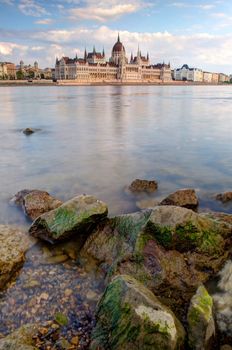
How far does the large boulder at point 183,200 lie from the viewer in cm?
895

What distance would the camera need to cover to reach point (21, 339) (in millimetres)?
4426

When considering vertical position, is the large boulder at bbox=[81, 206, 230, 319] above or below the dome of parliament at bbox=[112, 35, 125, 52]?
below

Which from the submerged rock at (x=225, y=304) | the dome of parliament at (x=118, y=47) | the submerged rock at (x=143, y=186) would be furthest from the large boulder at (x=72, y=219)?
the dome of parliament at (x=118, y=47)

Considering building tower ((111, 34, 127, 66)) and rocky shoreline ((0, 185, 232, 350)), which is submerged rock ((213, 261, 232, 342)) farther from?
building tower ((111, 34, 127, 66))

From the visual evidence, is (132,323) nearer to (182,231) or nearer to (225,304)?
(225,304)

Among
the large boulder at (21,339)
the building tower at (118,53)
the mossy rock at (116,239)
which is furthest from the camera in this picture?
the building tower at (118,53)

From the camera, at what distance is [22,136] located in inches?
883

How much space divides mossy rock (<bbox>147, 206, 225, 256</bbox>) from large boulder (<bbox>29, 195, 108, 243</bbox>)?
1.51 m

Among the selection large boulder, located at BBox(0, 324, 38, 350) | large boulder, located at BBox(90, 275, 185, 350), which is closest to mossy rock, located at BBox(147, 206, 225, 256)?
large boulder, located at BBox(90, 275, 185, 350)

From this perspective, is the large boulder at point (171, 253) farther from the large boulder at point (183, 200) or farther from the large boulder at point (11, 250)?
the large boulder at point (183, 200)

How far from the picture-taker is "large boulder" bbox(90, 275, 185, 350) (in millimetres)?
3953

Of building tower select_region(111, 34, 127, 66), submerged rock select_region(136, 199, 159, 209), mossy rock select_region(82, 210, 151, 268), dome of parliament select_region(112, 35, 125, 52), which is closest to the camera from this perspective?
mossy rock select_region(82, 210, 151, 268)

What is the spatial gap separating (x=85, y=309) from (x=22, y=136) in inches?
738

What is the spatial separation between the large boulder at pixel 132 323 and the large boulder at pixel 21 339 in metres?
0.85
